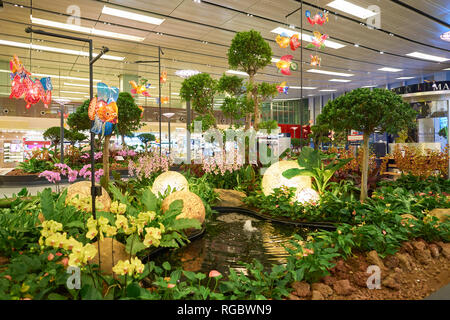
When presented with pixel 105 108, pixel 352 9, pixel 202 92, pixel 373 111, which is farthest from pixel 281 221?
pixel 352 9

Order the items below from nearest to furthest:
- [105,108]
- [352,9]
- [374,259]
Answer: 1. [374,259]
2. [105,108]
3. [352,9]

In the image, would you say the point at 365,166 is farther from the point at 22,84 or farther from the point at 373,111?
the point at 22,84

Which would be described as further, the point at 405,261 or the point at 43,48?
the point at 43,48

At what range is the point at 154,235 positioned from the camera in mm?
1506

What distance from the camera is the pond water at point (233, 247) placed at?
255cm

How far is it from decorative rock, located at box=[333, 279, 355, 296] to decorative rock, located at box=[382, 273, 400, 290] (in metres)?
0.25

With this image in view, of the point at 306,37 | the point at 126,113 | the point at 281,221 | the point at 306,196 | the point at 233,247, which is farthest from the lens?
the point at 306,37

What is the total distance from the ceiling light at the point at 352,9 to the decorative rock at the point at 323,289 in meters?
7.07

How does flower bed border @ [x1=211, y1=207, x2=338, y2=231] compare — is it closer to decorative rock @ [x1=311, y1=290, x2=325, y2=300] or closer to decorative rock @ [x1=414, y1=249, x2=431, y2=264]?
decorative rock @ [x1=414, y1=249, x2=431, y2=264]

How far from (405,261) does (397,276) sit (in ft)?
0.85

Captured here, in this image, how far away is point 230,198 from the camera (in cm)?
498
